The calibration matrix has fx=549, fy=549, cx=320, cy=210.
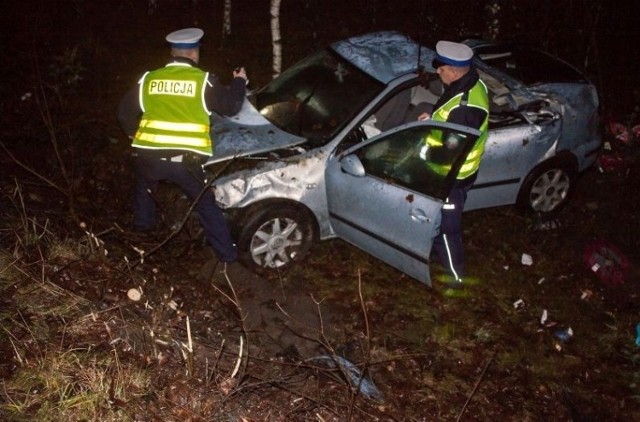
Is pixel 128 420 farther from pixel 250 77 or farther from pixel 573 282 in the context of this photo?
pixel 250 77

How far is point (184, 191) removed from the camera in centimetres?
452

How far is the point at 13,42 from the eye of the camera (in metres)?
8.71

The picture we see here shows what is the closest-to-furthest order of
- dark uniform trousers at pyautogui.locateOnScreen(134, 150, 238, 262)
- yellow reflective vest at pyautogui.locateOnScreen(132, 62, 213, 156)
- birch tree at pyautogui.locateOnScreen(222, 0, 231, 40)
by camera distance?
yellow reflective vest at pyautogui.locateOnScreen(132, 62, 213, 156) → dark uniform trousers at pyautogui.locateOnScreen(134, 150, 238, 262) → birch tree at pyautogui.locateOnScreen(222, 0, 231, 40)

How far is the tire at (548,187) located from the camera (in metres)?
5.48

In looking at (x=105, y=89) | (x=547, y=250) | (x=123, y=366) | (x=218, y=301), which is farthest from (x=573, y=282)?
(x=105, y=89)

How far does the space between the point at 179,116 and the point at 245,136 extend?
0.73 meters

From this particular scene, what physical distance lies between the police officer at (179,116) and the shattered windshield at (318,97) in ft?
2.39

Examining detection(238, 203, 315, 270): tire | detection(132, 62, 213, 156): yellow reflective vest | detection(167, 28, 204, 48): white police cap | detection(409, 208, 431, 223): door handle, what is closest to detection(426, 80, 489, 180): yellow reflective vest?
detection(409, 208, 431, 223): door handle

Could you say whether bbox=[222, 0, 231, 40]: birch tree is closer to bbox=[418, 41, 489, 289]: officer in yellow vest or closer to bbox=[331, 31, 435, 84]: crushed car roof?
bbox=[331, 31, 435, 84]: crushed car roof

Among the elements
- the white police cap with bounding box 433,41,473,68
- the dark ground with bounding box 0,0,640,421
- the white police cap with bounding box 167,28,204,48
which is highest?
the white police cap with bounding box 167,28,204,48

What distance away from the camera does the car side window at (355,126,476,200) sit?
13.6ft

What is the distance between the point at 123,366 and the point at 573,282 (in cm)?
401

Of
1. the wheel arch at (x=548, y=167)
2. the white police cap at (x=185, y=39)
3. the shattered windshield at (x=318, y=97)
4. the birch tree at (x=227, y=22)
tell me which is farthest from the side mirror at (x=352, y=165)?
the birch tree at (x=227, y=22)

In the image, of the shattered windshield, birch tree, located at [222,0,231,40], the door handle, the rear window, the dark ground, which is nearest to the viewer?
the dark ground
